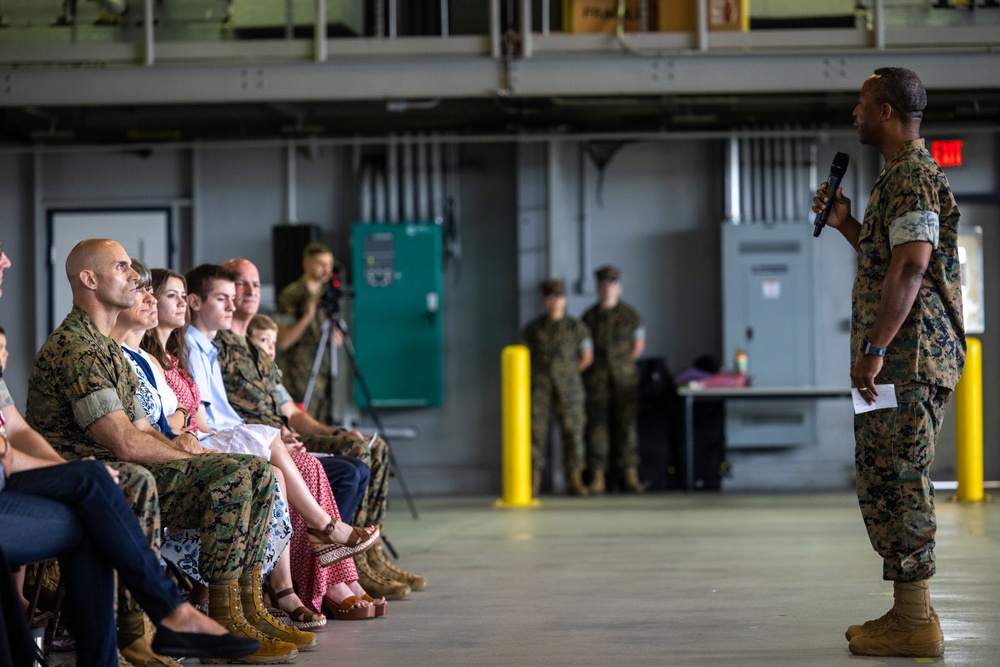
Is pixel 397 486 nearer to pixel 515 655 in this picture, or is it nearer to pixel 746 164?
pixel 746 164

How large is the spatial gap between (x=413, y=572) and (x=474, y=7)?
204 inches

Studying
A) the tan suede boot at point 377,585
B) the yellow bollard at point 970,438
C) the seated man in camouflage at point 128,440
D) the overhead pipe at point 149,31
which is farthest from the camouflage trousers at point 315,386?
the seated man in camouflage at point 128,440

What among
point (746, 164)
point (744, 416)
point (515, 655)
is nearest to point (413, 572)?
point (515, 655)

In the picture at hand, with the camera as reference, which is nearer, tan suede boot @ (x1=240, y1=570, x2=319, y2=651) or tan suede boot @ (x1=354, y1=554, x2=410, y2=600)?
tan suede boot @ (x1=240, y1=570, x2=319, y2=651)

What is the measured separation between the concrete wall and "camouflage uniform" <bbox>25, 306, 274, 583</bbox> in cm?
658

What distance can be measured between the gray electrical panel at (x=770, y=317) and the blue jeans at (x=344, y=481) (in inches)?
220

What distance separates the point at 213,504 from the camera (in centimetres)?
326

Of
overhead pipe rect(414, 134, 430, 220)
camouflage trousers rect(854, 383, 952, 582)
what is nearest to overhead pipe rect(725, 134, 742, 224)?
overhead pipe rect(414, 134, 430, 220)

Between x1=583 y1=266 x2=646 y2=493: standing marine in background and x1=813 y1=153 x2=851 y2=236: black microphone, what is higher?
x1=813 y1=153 x2=851 y2=236: black microphone

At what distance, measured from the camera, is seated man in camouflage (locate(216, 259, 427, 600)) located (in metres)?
4.57

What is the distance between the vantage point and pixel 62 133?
9438 mm

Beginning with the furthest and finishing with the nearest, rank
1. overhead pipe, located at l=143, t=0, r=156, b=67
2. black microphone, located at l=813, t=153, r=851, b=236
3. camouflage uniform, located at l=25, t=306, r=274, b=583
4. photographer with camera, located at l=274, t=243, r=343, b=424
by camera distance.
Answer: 1. overhead pipe, located at l=143, t=0, r=156, b=67
2. photographer with camera, located at l=274, t=243, r=343, b=424
3. black microphone, located at l=813, t=153, r=851, b=236
4. camouflage uniform, located at l=25, t=306, r=274, b=583

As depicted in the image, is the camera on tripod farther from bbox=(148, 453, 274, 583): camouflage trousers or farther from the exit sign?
the exit sign

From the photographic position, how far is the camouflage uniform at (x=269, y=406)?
15.0 feet
